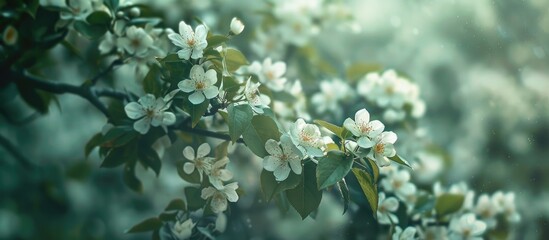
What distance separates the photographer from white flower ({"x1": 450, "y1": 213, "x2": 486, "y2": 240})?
1.30 metres

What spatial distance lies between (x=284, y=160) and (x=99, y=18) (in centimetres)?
46

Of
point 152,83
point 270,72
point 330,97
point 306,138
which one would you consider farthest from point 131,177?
point 330,97

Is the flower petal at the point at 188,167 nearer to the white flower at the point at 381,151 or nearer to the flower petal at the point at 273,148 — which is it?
the flower petal at the point at 273,148

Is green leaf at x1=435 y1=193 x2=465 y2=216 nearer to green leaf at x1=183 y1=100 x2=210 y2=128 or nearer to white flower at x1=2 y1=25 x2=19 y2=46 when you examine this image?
green leaf at x1=183 y1=100 x2=210 y2=128

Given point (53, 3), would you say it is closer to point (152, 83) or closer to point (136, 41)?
point (136, 41)

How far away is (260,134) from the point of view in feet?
3.12

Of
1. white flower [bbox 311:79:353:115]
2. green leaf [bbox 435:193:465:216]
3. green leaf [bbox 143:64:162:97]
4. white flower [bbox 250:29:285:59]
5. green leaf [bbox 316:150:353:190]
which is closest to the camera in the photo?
green leaf [bbox 316:150:353:190]

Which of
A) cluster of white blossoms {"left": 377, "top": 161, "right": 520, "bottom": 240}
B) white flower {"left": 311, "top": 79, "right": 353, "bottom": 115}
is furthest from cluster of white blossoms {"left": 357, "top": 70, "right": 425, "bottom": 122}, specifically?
cluster of white blossoms {"left": 377, "top": 161, "right": 520, "bottom": 240}

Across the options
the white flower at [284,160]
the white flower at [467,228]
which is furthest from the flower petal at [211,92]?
the white flower at [467,228]

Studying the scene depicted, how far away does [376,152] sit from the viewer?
0.93 m

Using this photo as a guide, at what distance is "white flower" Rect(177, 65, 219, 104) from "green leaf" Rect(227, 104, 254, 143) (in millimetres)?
37

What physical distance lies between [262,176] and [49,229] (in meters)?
2.05

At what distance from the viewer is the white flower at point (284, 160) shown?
0.92 meters

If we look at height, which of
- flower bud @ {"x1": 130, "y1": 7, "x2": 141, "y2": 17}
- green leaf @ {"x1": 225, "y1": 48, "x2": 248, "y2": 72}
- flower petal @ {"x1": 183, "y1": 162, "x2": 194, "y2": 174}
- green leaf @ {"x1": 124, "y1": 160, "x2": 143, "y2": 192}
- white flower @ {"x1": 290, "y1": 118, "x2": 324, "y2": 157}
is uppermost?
white flower @ {"x1": 290, "y1": 118, "x2": 324, "y2": 157}
